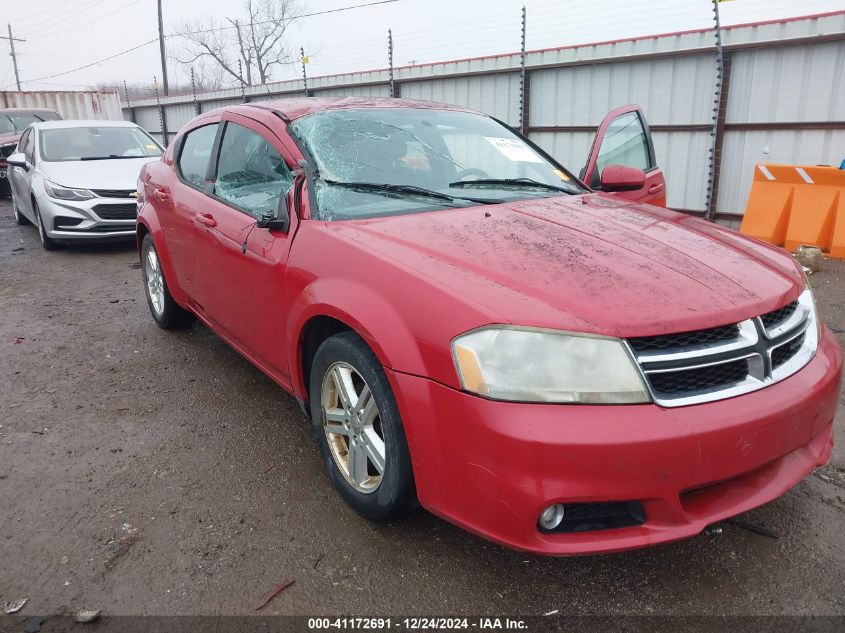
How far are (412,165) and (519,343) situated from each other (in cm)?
144

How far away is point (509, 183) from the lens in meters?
3.15

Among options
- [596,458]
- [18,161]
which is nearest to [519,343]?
[596,458]

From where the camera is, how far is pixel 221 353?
447cm

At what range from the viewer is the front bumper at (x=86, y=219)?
25.0 feet

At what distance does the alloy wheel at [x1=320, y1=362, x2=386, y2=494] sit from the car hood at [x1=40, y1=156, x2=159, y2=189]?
20.4 feet

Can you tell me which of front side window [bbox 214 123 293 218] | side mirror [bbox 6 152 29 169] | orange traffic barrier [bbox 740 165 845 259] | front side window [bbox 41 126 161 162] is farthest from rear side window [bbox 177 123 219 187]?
orange traffic barrier [bbox 740 165 845 259]

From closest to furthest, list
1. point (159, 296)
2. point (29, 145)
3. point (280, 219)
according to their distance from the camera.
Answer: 1. point (280, 219)
2. point (159, 296)
3. point (29, 145)

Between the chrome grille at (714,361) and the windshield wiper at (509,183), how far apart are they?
1410 mm

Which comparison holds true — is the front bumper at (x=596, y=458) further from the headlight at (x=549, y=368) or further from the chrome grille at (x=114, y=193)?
Result: the chrome grille at (x=114, y=193)

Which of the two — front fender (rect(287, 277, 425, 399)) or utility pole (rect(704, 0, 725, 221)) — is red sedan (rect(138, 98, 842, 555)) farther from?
utility pole (rect(704, 0, 725, 221))

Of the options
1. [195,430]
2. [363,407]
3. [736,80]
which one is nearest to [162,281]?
[195,430]

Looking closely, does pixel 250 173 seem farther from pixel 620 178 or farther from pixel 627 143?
pixel 627 143

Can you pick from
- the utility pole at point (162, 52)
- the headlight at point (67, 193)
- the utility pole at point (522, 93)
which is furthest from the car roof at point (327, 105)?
the utility pole at point (162, 52)

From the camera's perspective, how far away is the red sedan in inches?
70.7
